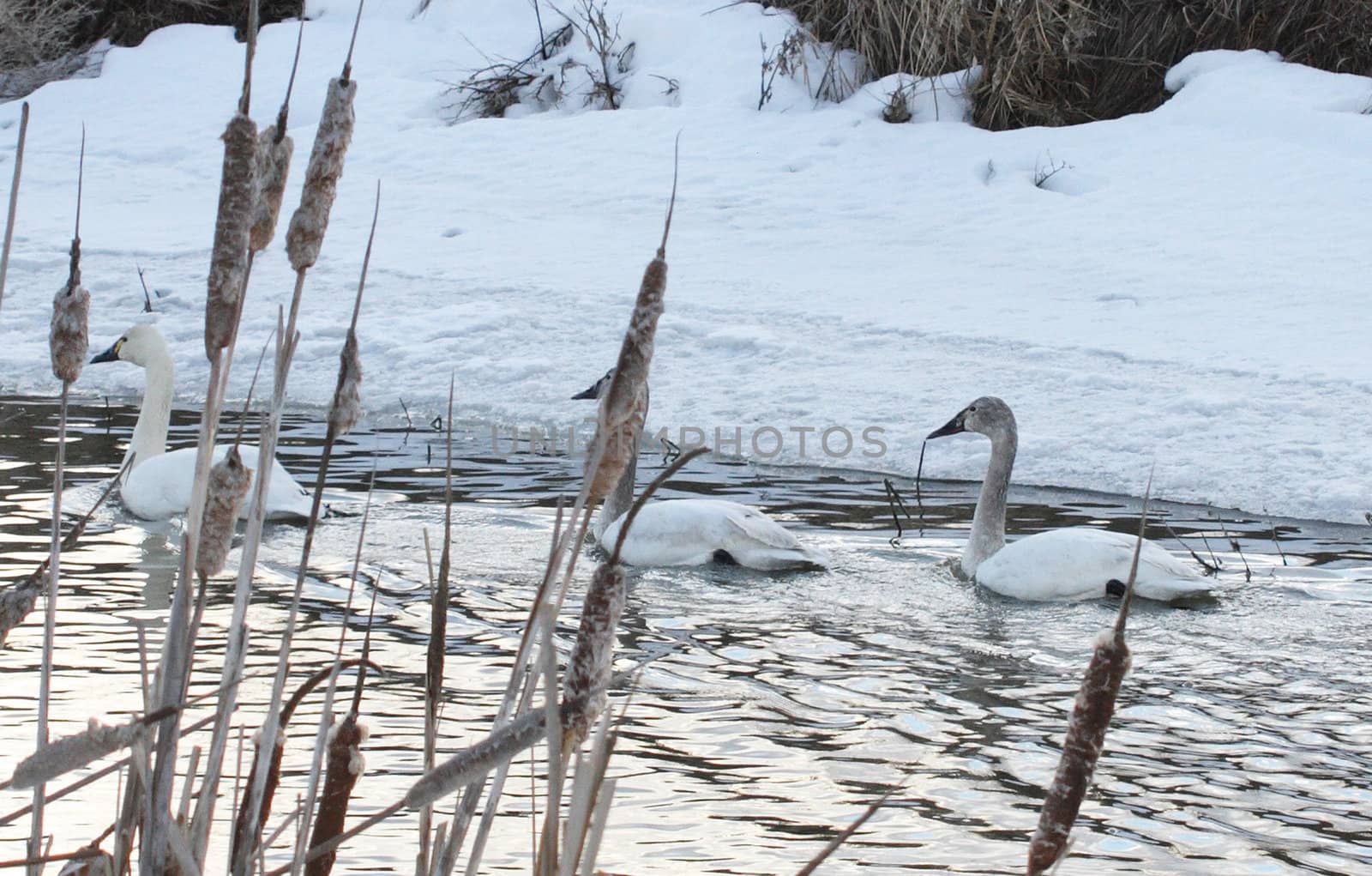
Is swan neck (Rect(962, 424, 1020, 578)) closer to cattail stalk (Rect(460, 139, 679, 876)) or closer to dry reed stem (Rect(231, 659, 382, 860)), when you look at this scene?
dry reed stem (Rect(231, 659, 382, 860))

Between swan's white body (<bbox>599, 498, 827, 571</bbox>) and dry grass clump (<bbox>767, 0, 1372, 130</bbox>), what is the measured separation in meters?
7.69

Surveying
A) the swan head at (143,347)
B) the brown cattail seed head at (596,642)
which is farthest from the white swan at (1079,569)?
the brown cattail seed head at (596,642)

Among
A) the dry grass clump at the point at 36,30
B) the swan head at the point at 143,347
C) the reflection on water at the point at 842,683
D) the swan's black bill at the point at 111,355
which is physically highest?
the dry grass clump at the point at 36,30

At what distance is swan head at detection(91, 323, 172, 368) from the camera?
7.56 meters

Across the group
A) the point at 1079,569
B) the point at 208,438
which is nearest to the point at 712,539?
the point at 1079,569

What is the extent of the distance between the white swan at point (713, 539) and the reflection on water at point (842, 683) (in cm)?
8

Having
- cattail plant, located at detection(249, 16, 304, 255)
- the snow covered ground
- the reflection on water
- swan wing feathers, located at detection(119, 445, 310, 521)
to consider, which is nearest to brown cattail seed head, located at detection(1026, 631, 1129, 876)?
cattail plant, located at detection(249, 16, 304, 255)

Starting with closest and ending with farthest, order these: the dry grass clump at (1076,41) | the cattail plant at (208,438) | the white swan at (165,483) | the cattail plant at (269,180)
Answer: the cattail plant at (208,438), the cattail plant at (269,180), the white swan at (165,483), the dry grass clump at (1076,41)

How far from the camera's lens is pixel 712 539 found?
6129mm

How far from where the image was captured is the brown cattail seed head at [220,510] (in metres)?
1.29

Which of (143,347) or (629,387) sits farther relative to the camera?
(143,347)

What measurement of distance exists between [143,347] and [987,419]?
152 inches

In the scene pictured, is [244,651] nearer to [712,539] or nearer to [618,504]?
[712,539]

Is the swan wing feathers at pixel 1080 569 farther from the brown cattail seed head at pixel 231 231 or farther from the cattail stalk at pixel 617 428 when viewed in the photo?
the brown cattail seed head at pixel 231 231
